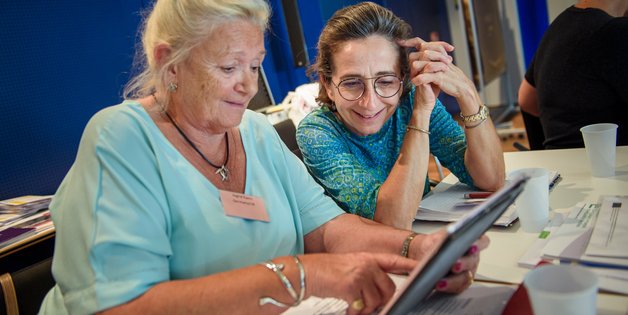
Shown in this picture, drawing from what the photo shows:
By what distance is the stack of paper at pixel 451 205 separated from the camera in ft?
4.81

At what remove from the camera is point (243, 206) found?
4.14 feet

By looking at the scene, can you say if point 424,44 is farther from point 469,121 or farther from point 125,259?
point 125,259

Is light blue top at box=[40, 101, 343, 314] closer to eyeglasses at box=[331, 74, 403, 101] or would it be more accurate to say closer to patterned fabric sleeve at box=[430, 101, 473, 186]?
eyeglasses at box=[331, 74, 403, 101]

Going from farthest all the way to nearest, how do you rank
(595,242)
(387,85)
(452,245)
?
(387,85) < (595,242) < (452,245)

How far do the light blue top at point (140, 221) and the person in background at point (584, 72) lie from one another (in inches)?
56.5

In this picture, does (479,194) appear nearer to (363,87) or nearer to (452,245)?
(363,87)

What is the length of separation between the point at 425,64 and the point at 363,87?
230 millimetres

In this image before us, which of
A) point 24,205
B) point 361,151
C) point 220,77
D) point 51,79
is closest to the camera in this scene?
point 220,77

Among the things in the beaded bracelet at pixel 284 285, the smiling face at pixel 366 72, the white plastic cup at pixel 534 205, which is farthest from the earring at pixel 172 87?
the white plastic cup at pixel 534 205

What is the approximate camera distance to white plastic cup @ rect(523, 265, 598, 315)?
2.44ft

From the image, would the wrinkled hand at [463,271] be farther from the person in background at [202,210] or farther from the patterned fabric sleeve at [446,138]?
the patterned fabric sleeve at [446,138]

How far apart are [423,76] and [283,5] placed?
320 cm

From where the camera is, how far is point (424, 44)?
1.81m

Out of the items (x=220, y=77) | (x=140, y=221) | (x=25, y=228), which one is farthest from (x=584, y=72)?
(x=25, y=228)
